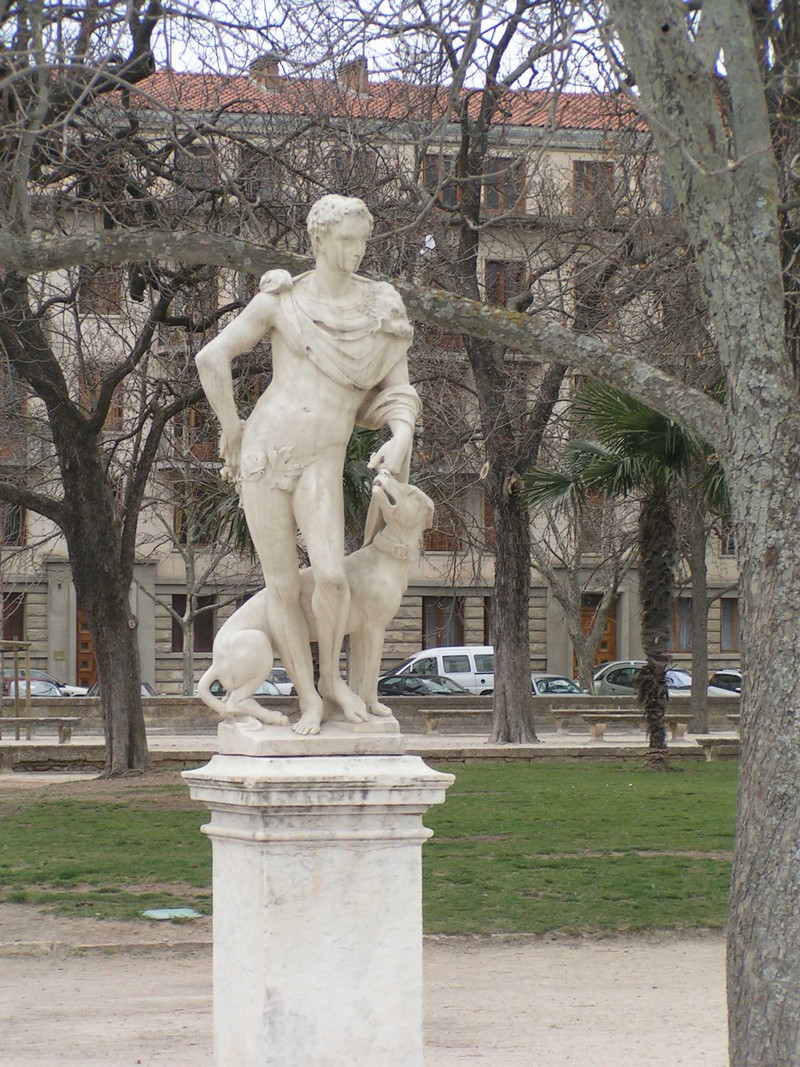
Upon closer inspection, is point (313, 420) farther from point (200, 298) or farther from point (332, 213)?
point (200, 298)

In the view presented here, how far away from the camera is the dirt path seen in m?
7.43

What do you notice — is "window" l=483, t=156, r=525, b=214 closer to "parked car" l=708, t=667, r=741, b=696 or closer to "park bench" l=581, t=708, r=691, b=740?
"park bench" l=581, t=708, r=691, b=740

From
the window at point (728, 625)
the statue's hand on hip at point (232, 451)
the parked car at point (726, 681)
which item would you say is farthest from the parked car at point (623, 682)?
the statue's hand on hip at point (232, 451)

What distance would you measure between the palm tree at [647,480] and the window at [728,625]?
1039 inches

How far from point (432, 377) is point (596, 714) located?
9983mm

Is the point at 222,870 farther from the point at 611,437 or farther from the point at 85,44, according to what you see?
the point at 611,437

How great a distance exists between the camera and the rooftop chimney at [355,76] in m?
12.8

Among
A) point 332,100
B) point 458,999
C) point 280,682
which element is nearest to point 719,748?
point 332,100

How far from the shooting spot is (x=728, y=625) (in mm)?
46656

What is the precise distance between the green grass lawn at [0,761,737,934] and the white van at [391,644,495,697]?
747 inches

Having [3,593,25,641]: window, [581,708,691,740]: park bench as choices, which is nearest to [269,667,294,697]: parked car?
[581,708,691,740]: park bench

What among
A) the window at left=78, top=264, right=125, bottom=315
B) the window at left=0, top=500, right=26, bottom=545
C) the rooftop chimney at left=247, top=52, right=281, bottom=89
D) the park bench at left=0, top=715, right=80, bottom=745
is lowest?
the park bench at left=0, top=715, right=80, bottom=745

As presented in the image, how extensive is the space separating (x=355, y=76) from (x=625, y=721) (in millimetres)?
15276

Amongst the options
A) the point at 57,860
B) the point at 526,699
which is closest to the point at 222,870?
the point at 57,860
